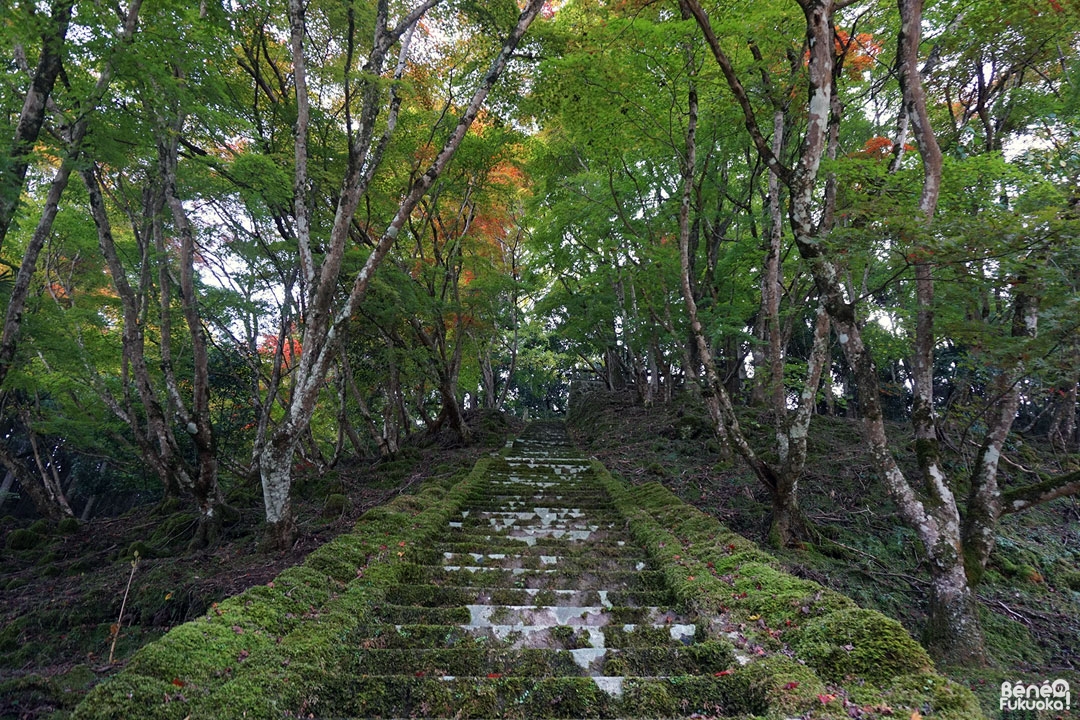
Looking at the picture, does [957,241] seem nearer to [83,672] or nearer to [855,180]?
[855,180]

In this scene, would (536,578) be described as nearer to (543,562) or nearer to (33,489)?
(543,562)

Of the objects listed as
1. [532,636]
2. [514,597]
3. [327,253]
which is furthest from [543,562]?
[327,253]

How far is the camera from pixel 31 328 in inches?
356

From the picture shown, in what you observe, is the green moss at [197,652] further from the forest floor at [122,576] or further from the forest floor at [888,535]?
the forest floor at [888,535]

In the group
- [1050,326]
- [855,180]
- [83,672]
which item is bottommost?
[83,672]

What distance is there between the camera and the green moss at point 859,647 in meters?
2.72

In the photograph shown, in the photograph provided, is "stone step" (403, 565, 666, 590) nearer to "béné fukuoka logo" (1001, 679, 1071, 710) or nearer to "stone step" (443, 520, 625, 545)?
"stone step" (443, 520, 625, 545)

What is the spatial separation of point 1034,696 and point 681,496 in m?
4.61

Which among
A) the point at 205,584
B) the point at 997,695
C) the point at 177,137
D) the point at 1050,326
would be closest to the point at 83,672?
the point at 205,584

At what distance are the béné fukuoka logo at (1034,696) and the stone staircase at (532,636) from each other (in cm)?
214

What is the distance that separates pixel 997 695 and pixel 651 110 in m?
8.03

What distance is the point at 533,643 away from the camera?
11.2 feet

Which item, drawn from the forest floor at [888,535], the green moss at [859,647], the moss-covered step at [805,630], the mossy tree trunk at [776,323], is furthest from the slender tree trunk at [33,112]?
the forest floor at [888,535]

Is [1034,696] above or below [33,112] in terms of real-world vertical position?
below
